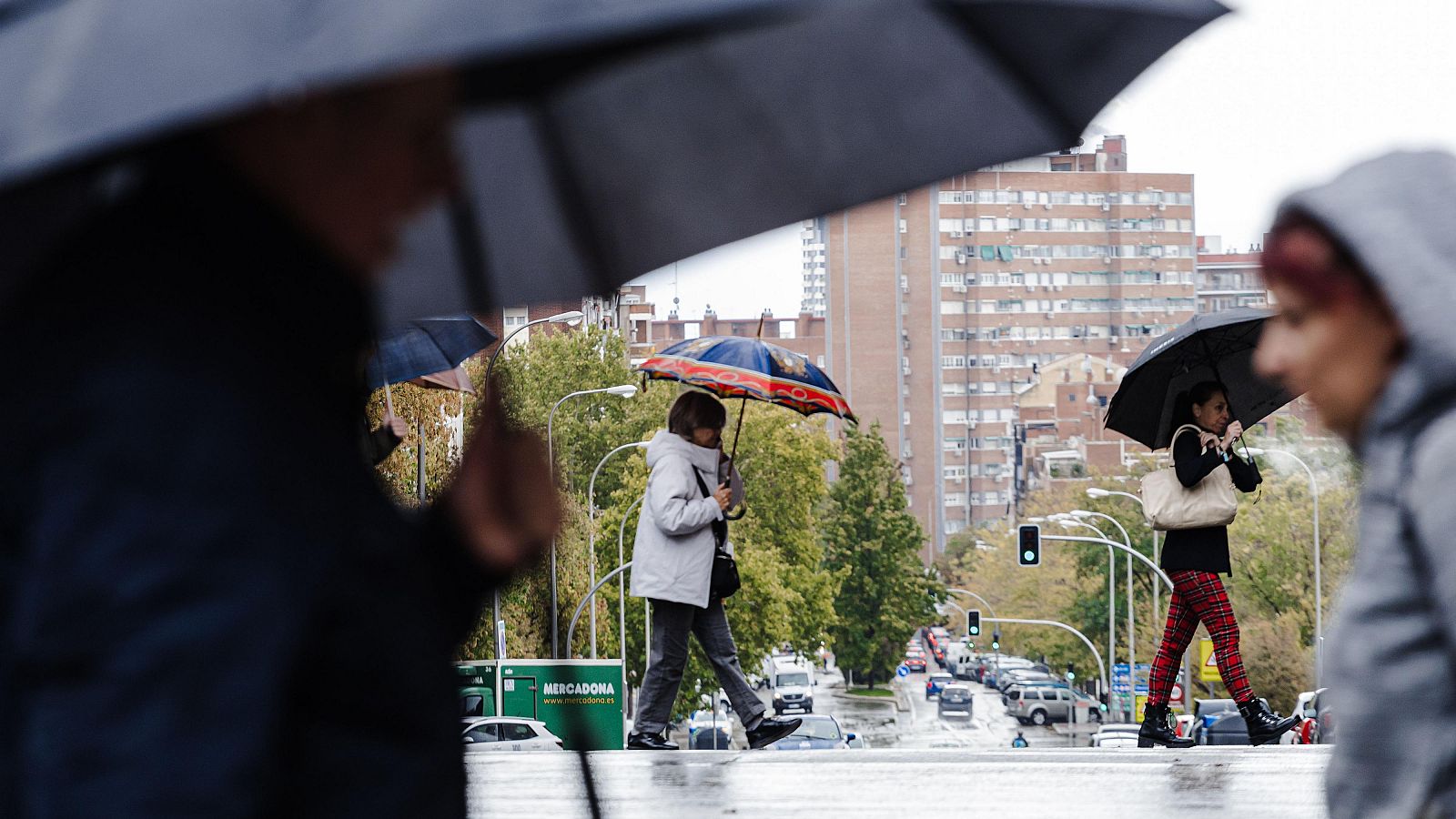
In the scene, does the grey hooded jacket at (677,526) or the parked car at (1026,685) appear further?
the parked car at (1026,685)

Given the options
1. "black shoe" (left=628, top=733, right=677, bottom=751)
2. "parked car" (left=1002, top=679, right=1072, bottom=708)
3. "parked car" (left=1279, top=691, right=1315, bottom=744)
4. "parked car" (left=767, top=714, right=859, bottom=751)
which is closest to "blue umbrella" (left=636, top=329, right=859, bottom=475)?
"black shoe" (left=628, top=733, right=677, bottom=751)

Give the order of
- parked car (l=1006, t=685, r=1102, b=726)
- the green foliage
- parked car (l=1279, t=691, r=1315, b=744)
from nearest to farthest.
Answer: parked car (l=1279, t=691, r=1315, b=744)
the green foliage
parked car (l=1006, t=685, r=1102, b=726)

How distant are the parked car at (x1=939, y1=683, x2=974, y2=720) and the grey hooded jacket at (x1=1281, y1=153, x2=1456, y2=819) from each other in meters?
98.1

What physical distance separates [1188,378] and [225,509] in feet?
28.3

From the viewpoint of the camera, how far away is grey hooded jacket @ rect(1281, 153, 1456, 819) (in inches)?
76.4

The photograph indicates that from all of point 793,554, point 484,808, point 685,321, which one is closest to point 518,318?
point 793,554

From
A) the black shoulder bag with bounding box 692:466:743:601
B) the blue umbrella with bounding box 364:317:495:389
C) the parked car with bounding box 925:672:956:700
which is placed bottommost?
the parked car with bounding box 925:672:956:700

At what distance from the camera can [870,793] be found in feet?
22.5

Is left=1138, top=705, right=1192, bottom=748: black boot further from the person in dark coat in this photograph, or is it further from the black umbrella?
the person in dark coat

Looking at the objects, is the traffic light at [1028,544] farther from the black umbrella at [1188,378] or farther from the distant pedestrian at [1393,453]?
the distant pedestrian at [1393,453]

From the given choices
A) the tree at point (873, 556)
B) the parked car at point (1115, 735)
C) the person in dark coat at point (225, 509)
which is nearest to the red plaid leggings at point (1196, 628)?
the person in dark coat at point (225, 509)

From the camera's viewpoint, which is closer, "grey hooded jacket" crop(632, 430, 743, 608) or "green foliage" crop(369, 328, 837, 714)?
"grey hooded jacket" crop(632, 430, 743, 608)

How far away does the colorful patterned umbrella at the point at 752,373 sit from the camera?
966cm

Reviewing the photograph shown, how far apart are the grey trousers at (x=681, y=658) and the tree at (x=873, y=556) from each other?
284ft
